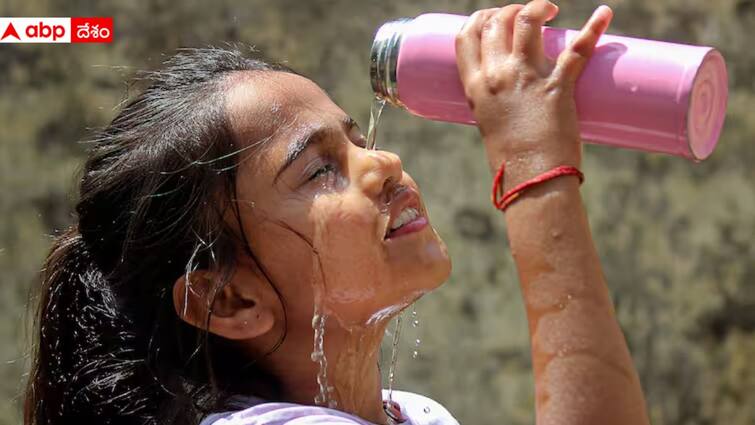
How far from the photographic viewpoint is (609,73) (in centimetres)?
171

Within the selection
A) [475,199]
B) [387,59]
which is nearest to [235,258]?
[387,59]

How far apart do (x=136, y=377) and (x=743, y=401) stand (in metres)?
2.35

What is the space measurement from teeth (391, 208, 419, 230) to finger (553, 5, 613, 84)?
37cm

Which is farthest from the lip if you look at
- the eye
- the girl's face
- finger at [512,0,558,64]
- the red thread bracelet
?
finger at [512,0,558,64]

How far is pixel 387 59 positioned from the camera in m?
1.88

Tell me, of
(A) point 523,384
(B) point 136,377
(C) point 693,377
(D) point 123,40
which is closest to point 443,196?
(A) point 523,384

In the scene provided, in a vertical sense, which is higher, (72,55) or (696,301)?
(72,55)

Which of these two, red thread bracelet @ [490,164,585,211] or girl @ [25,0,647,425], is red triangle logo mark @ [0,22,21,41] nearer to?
girl @ [25,0,647,425]

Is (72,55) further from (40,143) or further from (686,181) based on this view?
(686,181)

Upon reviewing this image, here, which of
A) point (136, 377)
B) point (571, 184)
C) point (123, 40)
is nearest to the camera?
point (571, 184)

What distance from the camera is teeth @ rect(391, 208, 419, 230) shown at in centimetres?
193

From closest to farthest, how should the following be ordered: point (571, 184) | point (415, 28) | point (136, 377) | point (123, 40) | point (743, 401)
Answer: point (571, 184) → point (415, 28) → point (136, 377) → point (743, 401) → point (123, 40)

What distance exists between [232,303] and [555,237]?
1.98 ft

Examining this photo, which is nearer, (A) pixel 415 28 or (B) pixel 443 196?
(A) pixel 415 28
